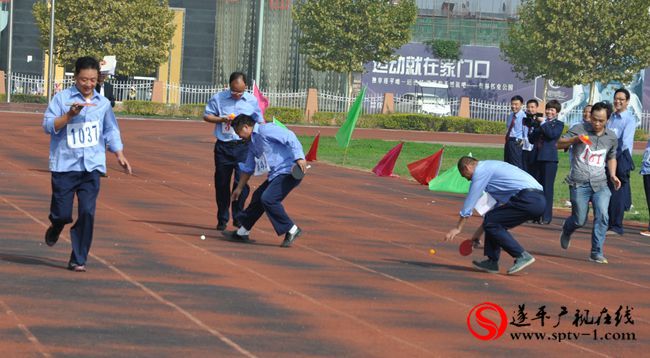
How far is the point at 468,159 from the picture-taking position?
11359 millimetres

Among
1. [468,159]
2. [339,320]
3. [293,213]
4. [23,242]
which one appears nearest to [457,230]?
[468,159]

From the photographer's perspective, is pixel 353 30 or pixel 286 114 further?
pixel 353 30

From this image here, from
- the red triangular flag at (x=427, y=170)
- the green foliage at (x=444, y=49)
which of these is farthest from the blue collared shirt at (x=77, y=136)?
the green foliage at (x=444, y=49)

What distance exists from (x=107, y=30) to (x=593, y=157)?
4787 cm

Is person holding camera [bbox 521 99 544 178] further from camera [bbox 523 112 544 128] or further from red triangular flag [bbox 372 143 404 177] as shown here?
red triangular flag [bbox 372 143 404 177]

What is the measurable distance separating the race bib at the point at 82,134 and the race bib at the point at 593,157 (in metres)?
5.60

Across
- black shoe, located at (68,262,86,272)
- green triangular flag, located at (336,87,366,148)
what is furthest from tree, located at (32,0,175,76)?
black shoe, located at (68,262,86,272)

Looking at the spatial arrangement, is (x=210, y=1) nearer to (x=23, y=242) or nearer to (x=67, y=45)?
(x=67, y=45)

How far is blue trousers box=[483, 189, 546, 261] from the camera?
11.7 meters

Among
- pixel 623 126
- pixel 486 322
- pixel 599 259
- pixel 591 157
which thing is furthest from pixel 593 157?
pixel 486 322

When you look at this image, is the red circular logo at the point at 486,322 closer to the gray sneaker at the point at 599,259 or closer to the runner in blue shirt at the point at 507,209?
the runner in blue shirt at the point at 507,209

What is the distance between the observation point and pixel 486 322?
9164 millimetres

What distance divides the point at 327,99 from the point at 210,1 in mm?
14464

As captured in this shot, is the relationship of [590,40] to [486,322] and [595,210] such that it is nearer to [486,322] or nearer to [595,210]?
[595,210]
